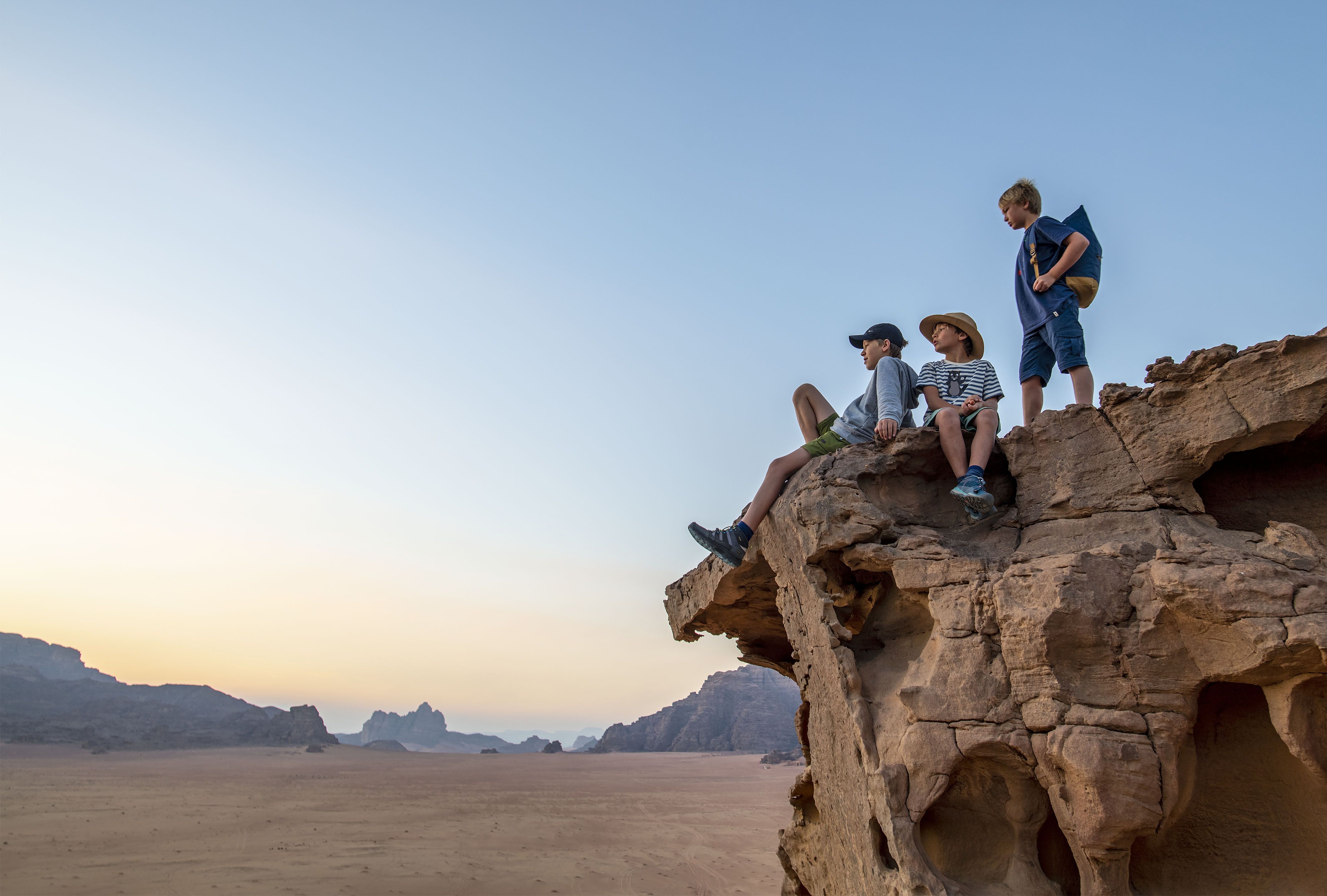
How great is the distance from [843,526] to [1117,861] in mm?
2386

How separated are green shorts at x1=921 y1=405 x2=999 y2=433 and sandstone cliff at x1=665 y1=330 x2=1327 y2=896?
163 millimetres

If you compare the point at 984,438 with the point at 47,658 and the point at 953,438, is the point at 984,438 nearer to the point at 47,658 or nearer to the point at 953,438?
the point at 953,438

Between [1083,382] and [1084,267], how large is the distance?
0.86 metres

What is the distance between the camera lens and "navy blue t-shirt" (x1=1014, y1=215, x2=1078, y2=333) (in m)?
5.12

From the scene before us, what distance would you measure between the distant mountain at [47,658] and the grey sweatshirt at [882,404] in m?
104

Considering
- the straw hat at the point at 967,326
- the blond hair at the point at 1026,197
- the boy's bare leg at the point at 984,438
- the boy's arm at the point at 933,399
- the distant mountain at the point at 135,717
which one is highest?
the blond hair at the point at 1026,197

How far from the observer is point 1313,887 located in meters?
3.84

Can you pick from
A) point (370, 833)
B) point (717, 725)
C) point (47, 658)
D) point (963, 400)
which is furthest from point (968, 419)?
point (47, 658)

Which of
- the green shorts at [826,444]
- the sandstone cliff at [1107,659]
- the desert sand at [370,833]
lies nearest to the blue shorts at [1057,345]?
the sandstone cliff at [1107,659]

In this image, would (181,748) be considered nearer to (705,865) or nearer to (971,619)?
(705,865)

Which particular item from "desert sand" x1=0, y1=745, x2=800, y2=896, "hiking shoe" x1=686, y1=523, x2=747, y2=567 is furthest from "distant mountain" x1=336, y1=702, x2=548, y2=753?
"hiking shoe" x1=686, y1=523, x2=747, y2=567

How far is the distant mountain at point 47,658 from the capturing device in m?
84.0

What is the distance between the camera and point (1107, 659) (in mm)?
4094

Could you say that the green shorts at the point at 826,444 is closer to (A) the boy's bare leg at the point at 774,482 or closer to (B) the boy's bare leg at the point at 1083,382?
(A) the boy's bare leg at the point at 774,482
